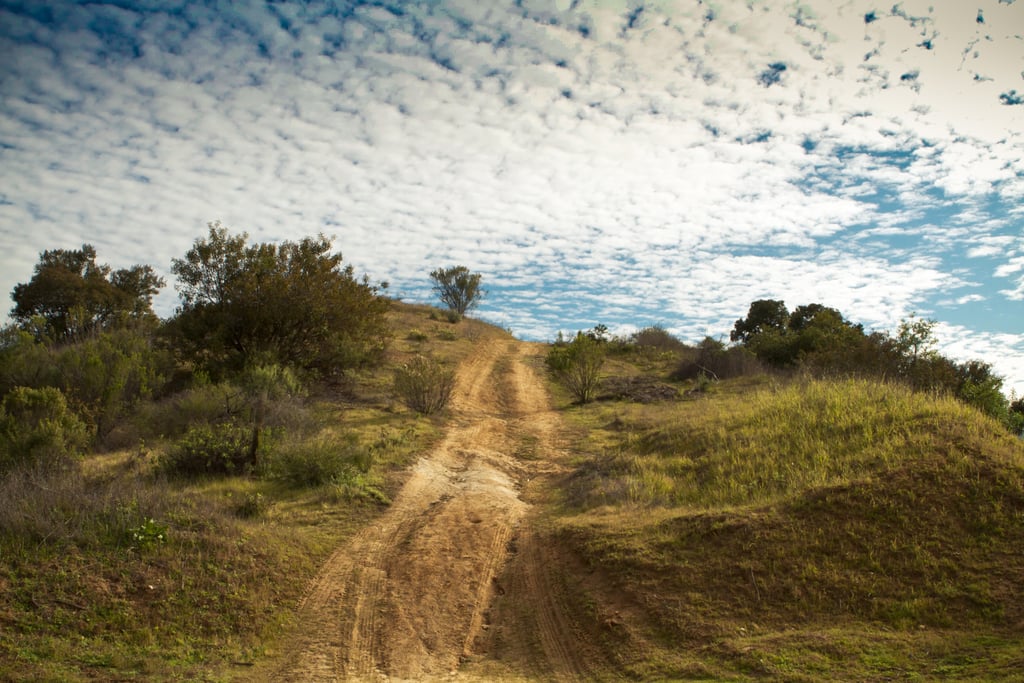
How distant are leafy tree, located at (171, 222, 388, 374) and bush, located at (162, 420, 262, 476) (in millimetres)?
7384

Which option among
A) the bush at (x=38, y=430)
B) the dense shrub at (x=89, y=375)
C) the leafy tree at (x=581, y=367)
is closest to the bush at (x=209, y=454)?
the bush at (x=38, y=430)

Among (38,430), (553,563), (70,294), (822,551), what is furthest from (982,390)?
(70,294)

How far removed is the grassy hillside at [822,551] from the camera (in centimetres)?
593

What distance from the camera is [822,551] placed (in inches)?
292

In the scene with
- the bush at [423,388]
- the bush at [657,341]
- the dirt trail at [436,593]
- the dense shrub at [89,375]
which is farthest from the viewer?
the bush at [657,341]

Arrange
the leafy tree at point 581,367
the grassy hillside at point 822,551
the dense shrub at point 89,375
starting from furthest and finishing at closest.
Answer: the leafy tree at point 581,367, the dense shrub at point 89,375, the grassy hillside at point 822,551

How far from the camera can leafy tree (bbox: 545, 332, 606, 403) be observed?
22406mm

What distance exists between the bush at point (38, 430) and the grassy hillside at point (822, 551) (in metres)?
8.75

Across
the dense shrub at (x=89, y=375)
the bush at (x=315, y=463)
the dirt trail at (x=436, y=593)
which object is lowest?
the dirt trail at (x=436, y=593)

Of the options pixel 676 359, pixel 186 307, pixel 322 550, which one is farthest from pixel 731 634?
pixel 676 359

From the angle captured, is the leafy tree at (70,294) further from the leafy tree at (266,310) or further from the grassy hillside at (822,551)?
the grassy hillside at (822,551)

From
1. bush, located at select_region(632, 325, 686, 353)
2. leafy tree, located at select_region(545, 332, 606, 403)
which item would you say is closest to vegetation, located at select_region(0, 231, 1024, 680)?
leafy tree, located at select_region(545, 332, 606, 403)

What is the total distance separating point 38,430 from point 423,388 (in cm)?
871

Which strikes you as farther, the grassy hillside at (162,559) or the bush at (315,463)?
the bush at (315,463)
